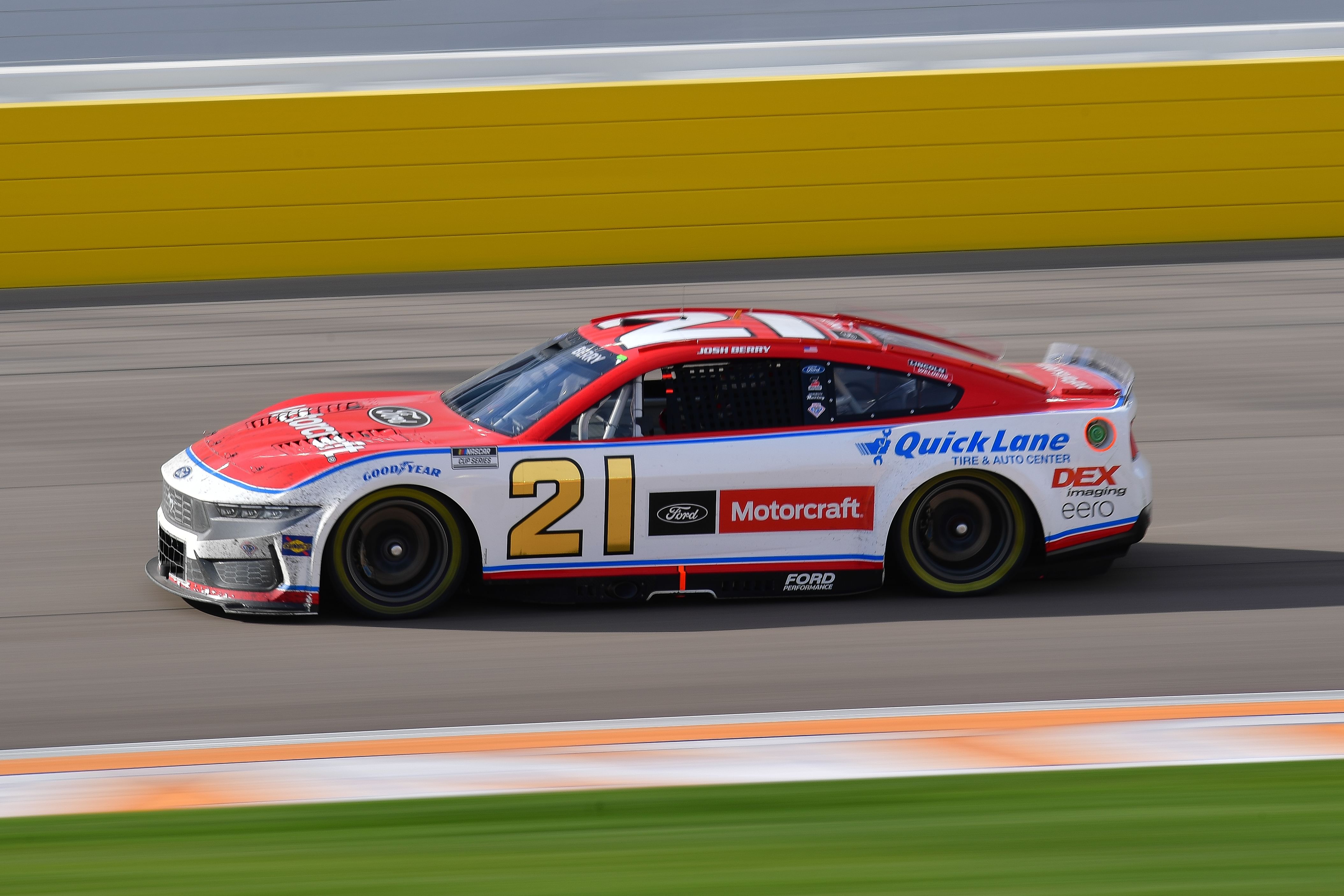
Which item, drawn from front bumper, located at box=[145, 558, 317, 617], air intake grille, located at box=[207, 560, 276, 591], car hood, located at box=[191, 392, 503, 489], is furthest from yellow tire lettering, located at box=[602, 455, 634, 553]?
air intake grille, located at box=[207, 560, 276, 591]

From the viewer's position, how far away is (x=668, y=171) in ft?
55.4

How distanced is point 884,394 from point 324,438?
250cm

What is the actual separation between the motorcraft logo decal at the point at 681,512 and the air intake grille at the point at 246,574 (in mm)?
1629

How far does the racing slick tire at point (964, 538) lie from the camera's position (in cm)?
720

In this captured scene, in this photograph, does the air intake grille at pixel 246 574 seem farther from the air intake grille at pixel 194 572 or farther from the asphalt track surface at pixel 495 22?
the asphalt track surface at pixel 495 22

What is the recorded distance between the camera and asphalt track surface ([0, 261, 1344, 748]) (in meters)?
6.13

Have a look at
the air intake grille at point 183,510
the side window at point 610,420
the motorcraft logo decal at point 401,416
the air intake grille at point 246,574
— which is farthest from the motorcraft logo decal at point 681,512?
the air intake grille at point 183,510

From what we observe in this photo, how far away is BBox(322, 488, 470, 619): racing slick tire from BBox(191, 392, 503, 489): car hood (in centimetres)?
25

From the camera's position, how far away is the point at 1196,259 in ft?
55.9

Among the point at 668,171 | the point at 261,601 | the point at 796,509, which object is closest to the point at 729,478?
the point at 796,509

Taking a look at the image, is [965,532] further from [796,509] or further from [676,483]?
[676,483]

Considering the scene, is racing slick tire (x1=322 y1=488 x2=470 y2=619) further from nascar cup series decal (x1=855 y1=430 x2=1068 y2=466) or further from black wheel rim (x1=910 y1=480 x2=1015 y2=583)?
black wheel rim (x1=910 y1=480 x2=1015 y2=583)

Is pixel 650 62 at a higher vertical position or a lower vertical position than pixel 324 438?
higher

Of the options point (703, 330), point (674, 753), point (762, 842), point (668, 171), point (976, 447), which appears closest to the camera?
point (762, 842)
